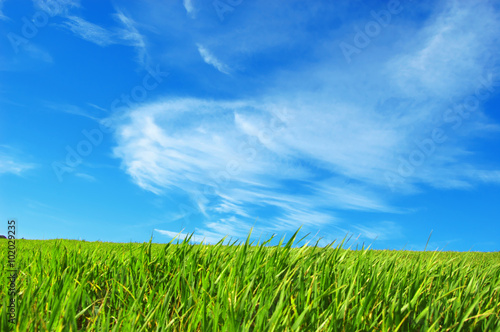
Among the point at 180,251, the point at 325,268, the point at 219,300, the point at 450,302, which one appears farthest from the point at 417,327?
the point at 180,251

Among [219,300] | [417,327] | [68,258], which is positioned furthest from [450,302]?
[68,258]

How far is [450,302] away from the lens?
329cm

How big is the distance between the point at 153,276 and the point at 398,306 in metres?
2.34

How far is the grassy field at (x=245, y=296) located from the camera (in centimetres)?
250

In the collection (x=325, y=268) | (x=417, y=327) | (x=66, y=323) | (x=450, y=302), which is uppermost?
(x=325, y=268)

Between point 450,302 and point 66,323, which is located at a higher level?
point 450,302

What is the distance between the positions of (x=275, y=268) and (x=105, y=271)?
1816 millimetres

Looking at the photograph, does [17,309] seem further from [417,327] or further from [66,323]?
[417,327]

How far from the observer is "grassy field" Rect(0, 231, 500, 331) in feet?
8.19

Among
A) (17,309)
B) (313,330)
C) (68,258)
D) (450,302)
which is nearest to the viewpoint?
(313,330)

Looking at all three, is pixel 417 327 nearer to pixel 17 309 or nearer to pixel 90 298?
pixel 90 298

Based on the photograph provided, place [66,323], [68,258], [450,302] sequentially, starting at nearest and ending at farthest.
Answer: [66,323], [450,302], [68,258]

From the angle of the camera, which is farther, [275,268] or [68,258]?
[68,258]

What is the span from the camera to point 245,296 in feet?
8.72
